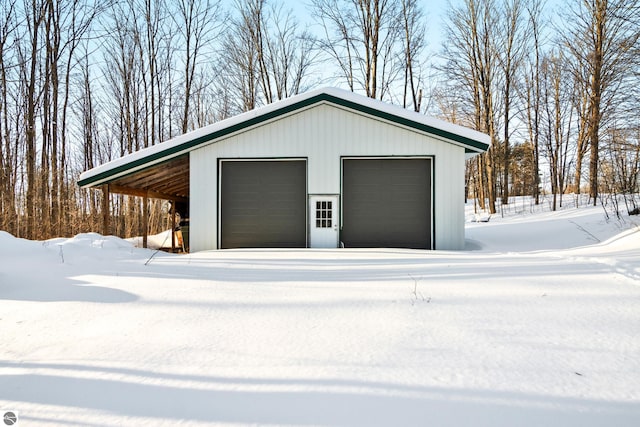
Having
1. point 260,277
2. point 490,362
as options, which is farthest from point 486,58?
point 490,362

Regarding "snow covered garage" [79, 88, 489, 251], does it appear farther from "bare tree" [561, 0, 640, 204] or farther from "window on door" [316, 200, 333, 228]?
"bare tree" [561, 0, 640, 204]

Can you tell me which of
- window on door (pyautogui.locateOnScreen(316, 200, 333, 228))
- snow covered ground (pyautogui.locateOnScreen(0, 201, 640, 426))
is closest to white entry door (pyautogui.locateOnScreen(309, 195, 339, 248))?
window on door (pyautogui.locateOnScreen(316, 200, 333, 228))

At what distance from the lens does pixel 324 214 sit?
943 cm

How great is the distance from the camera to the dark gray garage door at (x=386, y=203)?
926 centimetres

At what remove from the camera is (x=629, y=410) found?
157 cm

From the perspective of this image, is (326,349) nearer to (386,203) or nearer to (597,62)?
(386,203)

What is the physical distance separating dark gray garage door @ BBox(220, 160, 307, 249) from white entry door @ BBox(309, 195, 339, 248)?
329 millimetres

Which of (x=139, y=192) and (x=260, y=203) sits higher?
(x=139, y=192)

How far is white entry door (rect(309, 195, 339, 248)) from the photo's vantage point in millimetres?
9367
